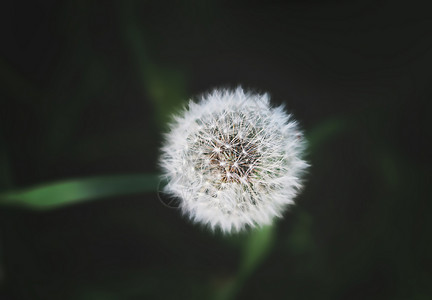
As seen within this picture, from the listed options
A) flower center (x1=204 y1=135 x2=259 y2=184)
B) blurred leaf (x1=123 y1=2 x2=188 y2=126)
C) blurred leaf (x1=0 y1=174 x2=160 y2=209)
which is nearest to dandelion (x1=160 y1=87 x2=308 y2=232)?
flower center (x1=204 y1=135 x2=259 y2=184)

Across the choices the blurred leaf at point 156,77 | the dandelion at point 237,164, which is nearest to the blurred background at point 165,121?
the blurred leaf at point 156,77

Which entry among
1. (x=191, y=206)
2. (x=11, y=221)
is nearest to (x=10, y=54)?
(x=11, y=221)

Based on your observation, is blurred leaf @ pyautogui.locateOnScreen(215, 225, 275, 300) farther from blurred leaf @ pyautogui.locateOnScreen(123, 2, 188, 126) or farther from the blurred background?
blurred leaf @ pyautogui.locateOnScreen(123, 2, 188, 126)

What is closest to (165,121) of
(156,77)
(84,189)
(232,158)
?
(156,77)

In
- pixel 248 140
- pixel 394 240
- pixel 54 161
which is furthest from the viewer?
Result: pixel 54 161

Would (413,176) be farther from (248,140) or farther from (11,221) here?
(11,221)

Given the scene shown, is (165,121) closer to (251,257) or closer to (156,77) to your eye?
(156,77)

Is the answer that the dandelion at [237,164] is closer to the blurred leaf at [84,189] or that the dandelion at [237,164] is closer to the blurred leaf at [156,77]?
the blurred leaf at [84,189]

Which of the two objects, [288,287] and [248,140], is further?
[288,287]
